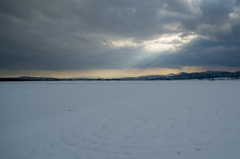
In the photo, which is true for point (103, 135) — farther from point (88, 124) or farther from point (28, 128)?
point (28, 128)

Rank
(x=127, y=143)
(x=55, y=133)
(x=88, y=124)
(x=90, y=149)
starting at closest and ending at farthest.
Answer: (x=90, y=149) → (x=127, y=143) → (x=55, y=133) → (x=88, y=124)

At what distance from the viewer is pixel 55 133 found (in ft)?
18.8

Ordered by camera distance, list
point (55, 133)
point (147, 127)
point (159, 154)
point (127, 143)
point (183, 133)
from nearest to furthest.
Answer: point (159, 154) < point (127, 143) < point (183, 133) < point (55, 133) < point (147, 127)

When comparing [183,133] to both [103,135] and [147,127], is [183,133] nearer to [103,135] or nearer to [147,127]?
[147,127]

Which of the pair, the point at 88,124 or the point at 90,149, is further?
the point at 88,124

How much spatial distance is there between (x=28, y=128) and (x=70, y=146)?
2.94 m

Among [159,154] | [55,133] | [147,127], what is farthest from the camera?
[147,127]

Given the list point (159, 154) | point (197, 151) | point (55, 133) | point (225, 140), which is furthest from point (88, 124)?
point (225, 140)

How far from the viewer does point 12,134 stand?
5.65 meters

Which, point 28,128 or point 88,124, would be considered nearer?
point 28,128

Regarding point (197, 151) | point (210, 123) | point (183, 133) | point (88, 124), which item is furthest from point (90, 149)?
point (210, 123)

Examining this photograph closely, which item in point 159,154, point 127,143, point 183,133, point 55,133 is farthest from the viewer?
point 55,133

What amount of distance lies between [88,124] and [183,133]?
13.1 feet

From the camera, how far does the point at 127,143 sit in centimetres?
467
